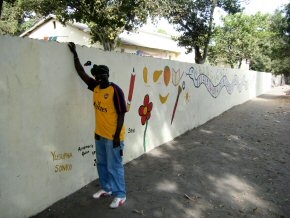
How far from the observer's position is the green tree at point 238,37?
33.5 m

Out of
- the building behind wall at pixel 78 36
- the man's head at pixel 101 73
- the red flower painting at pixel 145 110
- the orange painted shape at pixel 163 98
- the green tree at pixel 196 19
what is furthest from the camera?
the building behind wall at pixel 78 36


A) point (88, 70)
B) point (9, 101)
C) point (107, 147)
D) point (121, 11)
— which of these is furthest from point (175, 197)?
point (121, 11)

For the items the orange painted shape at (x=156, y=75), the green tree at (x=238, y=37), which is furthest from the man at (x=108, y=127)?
the green tree at (x=238, y=37)

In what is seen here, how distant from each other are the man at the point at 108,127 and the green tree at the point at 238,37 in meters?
30.7

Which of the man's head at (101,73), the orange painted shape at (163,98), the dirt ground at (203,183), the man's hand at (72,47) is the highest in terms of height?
the man's hand at (72,47)

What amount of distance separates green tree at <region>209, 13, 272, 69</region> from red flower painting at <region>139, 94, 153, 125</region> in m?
28.2

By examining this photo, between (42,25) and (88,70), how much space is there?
28.2m

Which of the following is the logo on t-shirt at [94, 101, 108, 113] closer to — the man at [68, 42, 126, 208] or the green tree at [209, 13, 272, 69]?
the man at [68, 42, 126, 208]

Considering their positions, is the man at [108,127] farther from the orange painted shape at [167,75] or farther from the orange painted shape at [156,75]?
the orange painted shape at [167,75]

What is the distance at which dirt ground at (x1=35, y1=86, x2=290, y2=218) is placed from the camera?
425cm

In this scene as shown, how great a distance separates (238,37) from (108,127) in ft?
105

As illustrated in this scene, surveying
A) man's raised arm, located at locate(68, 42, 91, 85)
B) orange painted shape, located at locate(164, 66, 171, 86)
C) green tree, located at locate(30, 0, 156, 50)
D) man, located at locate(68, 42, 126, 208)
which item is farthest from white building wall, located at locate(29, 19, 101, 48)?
man, located at locate(68, 42, 126, 208)

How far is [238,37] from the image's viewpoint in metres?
33.9

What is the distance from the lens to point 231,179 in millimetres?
5535
